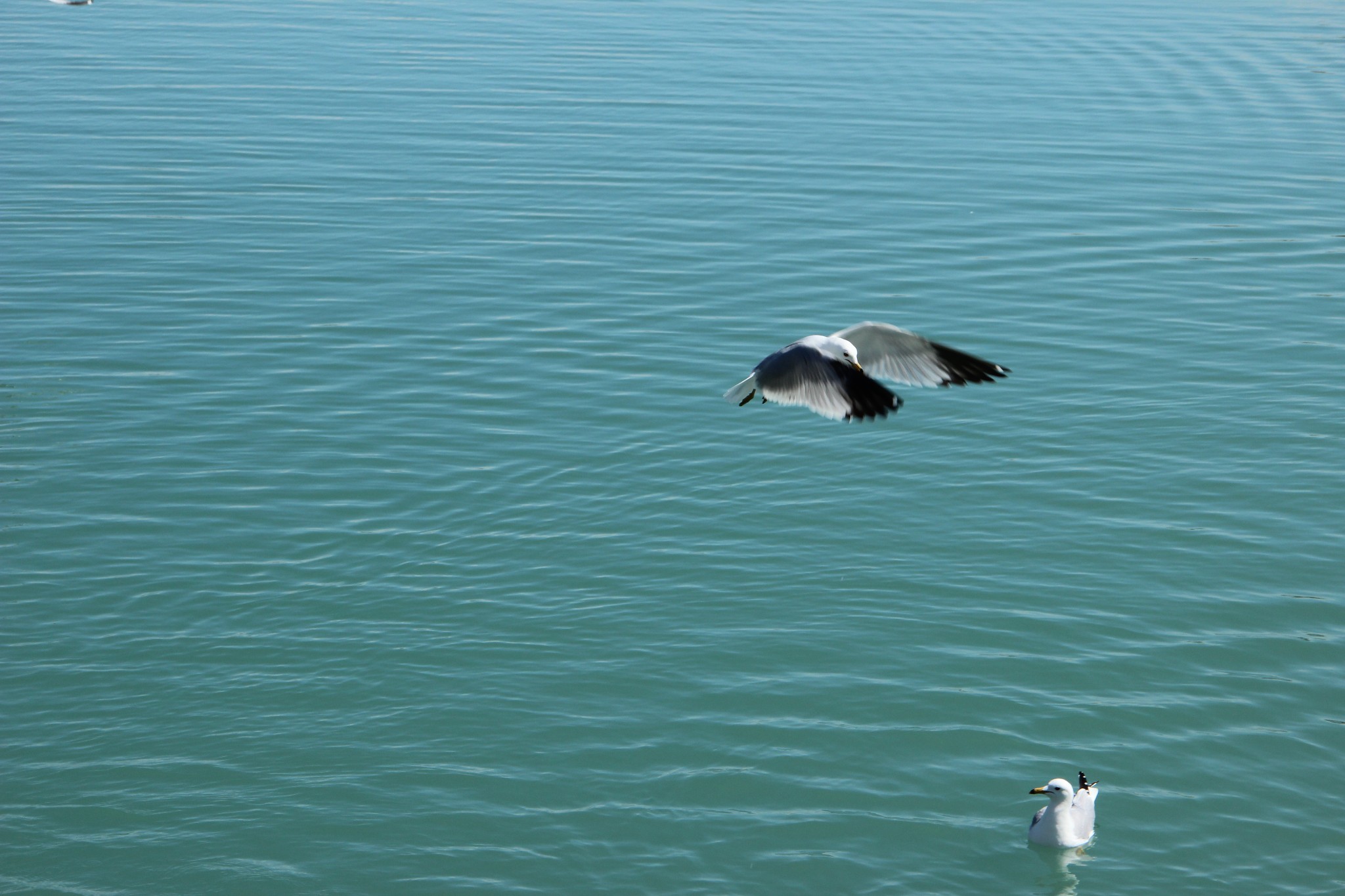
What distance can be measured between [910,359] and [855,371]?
1096 millimetres

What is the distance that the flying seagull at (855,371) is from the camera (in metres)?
14.5

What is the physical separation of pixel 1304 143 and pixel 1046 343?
15718 mm

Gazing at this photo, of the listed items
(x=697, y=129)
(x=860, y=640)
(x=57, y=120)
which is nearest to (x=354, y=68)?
(x=57, y=120)

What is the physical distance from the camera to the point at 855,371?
47.8 ft

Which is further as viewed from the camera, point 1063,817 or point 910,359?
point 910,359

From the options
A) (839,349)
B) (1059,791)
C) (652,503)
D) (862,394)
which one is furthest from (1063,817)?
(652,503)

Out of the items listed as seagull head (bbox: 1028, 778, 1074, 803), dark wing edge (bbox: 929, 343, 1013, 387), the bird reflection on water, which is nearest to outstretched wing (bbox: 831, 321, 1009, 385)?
dark wing edge (bbox: 929, 343, 1013, 387)

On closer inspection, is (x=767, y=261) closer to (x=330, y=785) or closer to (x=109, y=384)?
(x=109, y=384)

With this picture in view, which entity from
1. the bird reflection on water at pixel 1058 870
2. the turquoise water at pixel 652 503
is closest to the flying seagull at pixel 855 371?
the turquoise water at pixel 652 503

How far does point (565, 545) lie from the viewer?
63.2ft

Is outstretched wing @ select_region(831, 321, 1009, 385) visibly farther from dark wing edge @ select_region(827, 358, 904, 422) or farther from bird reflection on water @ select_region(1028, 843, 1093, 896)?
bird reflection on water @ select_region(1028, 843, 1093, 896)

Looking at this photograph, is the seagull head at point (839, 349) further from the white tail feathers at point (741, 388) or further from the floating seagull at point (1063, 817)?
the floating seagull at point (1063, 817)

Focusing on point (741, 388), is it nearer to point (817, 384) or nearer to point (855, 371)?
point (817, 384)

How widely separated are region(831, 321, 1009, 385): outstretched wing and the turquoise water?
362cm
